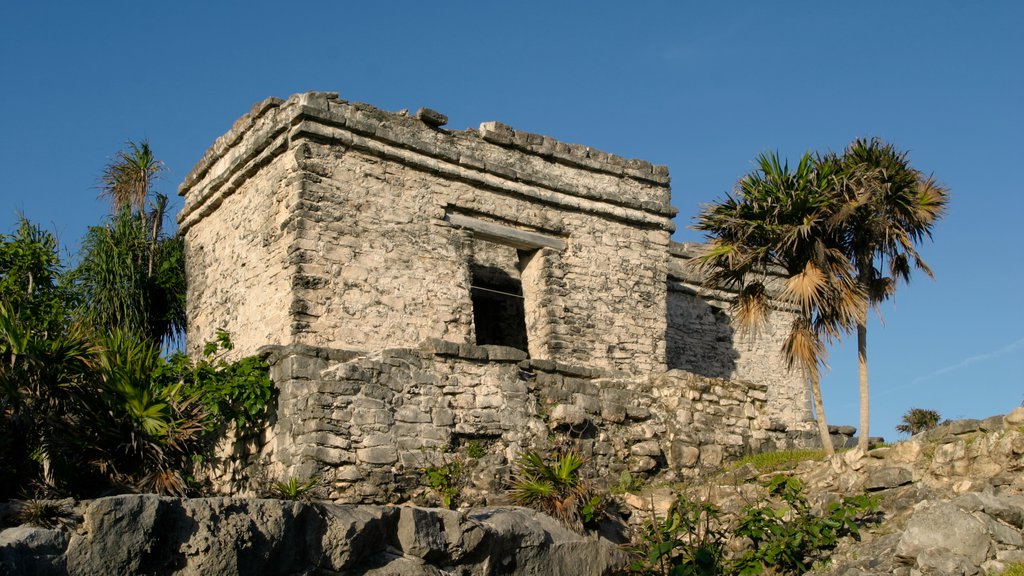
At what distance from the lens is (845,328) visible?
42.1 ft

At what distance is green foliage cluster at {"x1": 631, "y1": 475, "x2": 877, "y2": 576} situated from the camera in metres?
10.6

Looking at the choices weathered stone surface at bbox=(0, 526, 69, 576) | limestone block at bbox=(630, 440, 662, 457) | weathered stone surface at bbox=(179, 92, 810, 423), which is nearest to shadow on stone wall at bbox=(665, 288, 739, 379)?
weathered stone surface at bbox=(179, 92, 810, 423)

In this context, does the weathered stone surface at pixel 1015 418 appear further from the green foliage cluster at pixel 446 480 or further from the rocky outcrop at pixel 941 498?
the green foliage cluster at pixel 446 480

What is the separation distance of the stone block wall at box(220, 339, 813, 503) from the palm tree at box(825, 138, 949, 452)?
75.4 inches

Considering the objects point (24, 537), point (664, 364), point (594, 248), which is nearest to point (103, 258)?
point (594, 248)

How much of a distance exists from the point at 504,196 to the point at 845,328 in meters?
4.18

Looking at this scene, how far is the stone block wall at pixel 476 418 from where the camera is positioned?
11180 mm

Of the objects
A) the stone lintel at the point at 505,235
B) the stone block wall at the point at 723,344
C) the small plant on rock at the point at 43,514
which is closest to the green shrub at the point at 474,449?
the stone lintel at the point at 505,235

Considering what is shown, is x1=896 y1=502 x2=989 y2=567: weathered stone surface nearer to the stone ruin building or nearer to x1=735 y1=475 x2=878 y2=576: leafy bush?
x1=735 y1=475 x2=878 y2=576: leafy bush

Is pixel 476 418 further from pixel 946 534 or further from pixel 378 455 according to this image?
pixel 946 534

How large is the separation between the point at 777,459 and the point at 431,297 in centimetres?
414

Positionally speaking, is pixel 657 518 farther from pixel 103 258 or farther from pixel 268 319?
pixel 103 258

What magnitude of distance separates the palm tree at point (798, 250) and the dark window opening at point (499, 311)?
320 cm

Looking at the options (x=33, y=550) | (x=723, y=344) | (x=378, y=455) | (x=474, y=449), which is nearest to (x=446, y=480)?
(x=474, y=449)
